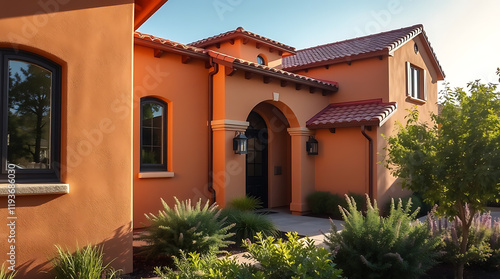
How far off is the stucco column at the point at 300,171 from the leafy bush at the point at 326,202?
9.1 inches

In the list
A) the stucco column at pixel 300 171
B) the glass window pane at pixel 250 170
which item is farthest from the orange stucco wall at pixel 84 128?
the stucco column at pixel 300 171

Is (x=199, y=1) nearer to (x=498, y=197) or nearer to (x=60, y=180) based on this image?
(x=60, y=180)

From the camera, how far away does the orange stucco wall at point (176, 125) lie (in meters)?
8.20

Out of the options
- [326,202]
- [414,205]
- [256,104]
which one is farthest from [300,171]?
[414,205]

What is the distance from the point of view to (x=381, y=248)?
479cm

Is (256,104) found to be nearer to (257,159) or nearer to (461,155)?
(257,159)

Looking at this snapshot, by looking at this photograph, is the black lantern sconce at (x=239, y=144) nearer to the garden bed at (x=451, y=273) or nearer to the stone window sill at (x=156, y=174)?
the stone window sill at (x=156, y=174)

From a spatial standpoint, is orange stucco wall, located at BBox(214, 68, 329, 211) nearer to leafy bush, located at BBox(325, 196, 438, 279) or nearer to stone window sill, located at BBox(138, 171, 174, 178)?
stone window sill, located at BBox(138, 171, 174, 178)

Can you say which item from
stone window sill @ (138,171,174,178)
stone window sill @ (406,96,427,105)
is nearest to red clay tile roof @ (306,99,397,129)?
stone window sill @ (406,96,427,105)

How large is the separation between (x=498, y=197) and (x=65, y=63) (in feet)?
21.0

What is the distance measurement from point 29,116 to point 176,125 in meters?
4.21

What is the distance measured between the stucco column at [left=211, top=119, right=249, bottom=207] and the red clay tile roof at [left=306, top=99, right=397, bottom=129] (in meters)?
3.08

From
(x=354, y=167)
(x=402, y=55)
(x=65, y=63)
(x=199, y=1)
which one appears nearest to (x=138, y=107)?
(x=199, y=1)

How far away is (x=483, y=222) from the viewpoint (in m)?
6.56
